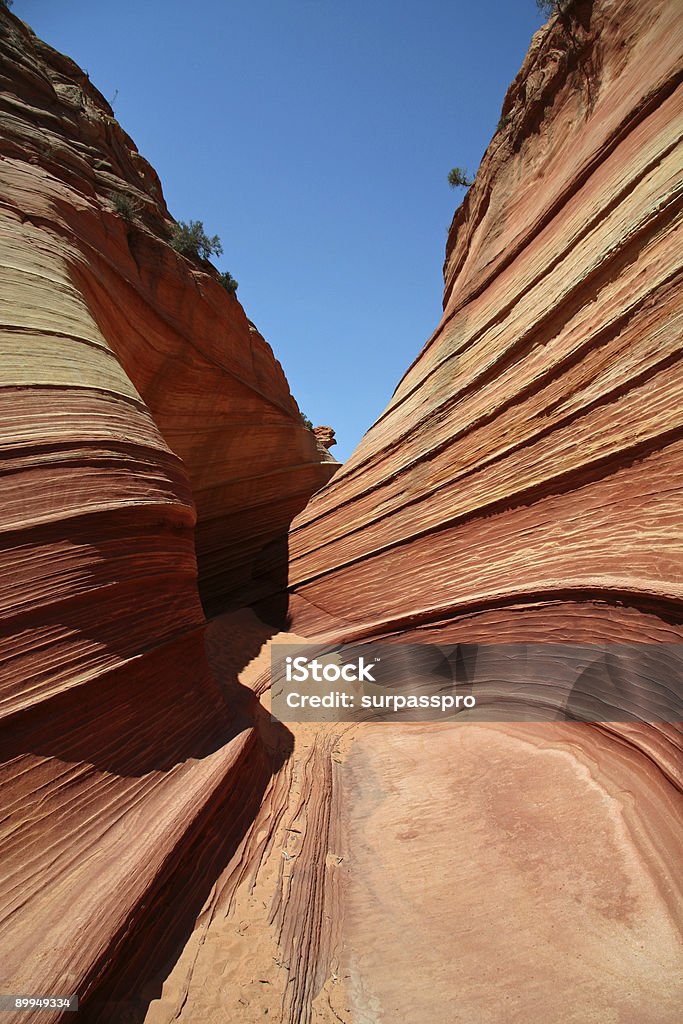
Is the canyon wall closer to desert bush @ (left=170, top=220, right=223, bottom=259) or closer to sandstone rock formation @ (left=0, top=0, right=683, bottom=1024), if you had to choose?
sandstone rock formation @ (left=0, top=0, right=683, bottom=1024)

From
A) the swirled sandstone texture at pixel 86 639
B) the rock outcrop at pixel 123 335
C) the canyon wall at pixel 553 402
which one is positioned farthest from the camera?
the rock outcrop at pixel 123 335

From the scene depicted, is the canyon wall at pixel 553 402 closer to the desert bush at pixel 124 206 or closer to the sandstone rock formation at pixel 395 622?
the sandstone rock formation at pixel 395 622

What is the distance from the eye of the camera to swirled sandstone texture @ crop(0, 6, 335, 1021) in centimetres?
177

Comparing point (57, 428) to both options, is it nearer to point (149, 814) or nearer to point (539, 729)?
point (149, 814)

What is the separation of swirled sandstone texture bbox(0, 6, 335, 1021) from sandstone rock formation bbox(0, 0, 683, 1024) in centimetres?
1

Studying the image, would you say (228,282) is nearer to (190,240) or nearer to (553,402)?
(190,240)

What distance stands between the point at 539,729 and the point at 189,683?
2140 millimetres

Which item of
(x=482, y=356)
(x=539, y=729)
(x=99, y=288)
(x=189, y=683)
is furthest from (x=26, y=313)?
(x=539, y=729)

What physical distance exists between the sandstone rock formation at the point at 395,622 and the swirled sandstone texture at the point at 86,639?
14 millimetres

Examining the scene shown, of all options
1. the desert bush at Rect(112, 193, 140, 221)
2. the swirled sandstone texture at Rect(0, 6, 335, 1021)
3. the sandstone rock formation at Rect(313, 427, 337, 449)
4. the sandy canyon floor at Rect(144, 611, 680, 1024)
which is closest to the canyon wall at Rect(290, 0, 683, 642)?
the sandy canyon floor at Rect(144, 611, 680, 1024)

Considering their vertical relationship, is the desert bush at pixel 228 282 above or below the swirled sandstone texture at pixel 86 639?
above

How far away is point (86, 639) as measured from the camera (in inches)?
93.1

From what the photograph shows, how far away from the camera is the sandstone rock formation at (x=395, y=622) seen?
177cm

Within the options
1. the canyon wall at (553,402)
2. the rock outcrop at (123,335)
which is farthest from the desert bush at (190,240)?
the canyon wall at (553,402)
